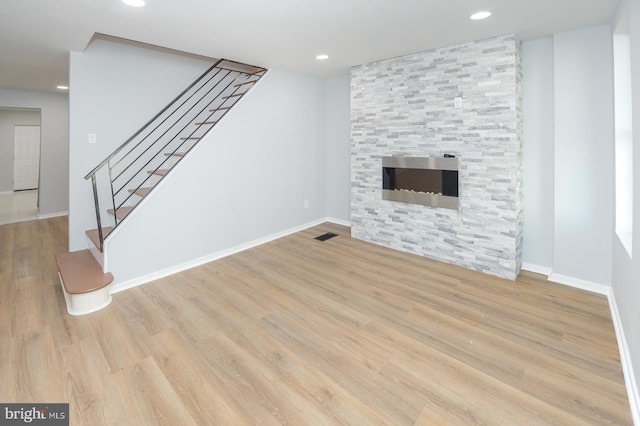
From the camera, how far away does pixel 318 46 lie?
3.57m

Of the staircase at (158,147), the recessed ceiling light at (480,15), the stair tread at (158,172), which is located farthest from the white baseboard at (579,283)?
the stair tread at (158,172)

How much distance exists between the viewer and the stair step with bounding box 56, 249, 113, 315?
2801mm

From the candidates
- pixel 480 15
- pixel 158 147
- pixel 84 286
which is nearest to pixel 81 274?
pixel 84 286

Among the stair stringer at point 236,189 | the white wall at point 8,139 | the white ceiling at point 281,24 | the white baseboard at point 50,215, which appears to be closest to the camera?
the white ceiling at point 281,24

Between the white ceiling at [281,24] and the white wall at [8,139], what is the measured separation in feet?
20.7

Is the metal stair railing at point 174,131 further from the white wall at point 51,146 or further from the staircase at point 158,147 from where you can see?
the white wall at point 51,146

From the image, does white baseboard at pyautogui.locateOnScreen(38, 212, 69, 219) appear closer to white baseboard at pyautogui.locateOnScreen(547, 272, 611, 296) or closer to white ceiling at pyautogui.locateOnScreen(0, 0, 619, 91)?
white ceiling at pyautogui.locateOnScreen(0, 0, 619, 91)

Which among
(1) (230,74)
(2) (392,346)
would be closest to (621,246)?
(2) (392,346)

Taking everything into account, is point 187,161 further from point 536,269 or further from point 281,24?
point 536,269

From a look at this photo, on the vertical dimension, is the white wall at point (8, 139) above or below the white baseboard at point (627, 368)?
above

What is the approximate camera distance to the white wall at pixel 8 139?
8211mm

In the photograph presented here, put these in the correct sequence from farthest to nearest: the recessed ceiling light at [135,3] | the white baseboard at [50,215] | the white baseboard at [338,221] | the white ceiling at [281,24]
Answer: the white baseboard at [50,215] → the white baseboard at [338,221] → the white ceiling at [281,24] → the recessed ceiling light at [135,3]

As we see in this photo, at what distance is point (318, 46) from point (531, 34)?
2.20m

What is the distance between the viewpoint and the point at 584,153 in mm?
3045
